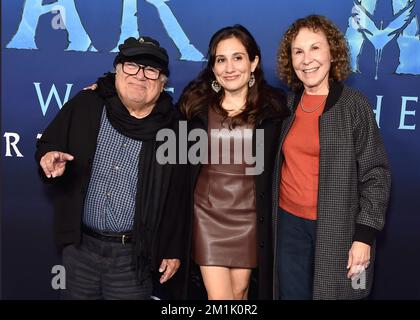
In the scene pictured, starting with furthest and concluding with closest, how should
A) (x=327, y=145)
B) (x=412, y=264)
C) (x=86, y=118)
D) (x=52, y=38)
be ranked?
(x=412, y=264) < (x=52, y=38) < (x=86, y=118) < (x=327, y=145)

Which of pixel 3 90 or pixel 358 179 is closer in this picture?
pixel 358 179

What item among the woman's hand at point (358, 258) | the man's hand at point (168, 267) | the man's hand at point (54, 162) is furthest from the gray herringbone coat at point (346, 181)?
the man's hand at point (54, 162)

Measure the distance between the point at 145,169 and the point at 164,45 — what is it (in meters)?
0.84

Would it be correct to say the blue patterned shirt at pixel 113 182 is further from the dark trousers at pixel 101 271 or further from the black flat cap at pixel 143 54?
the black flat cap at pixel 143 54

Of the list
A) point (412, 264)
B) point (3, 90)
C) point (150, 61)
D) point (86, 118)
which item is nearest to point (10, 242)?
point (3, 90)

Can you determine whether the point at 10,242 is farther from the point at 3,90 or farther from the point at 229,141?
the point at 229,141

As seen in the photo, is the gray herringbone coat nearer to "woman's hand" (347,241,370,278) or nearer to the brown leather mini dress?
"woman's hand" (347,241,370,278)

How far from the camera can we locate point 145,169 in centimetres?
208

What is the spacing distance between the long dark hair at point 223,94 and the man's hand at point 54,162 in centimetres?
56

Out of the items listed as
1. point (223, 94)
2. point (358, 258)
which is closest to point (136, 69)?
point (223, 94)

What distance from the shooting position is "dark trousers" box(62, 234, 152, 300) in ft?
6.84

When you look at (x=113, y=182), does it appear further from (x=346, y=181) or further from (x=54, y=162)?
(x=346, y=181)

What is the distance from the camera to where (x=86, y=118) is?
2.10 m

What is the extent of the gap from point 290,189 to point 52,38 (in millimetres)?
1466
